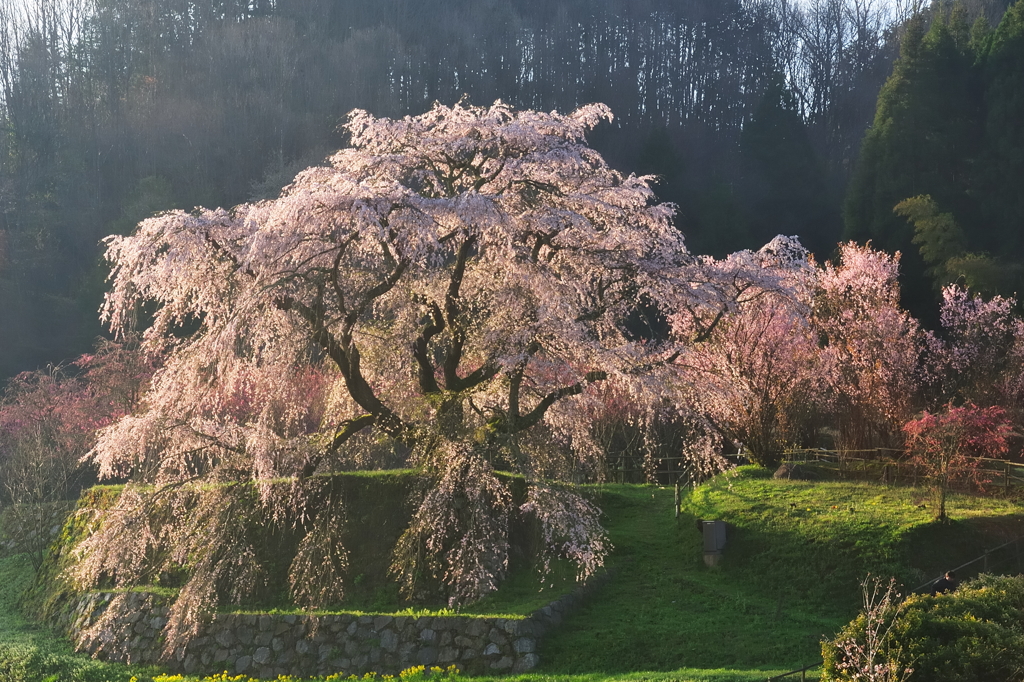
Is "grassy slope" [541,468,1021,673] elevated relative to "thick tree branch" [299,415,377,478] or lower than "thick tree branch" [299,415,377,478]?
lower

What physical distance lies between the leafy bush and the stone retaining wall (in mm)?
4153

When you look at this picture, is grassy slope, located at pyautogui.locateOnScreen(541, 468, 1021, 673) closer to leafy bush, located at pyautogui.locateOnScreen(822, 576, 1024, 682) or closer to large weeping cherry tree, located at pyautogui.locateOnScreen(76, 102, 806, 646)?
large weeping cherry tree, located at pyautogui.locateOnScreen(76, 102, 806, 646)

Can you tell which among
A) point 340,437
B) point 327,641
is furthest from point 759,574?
point 340,437

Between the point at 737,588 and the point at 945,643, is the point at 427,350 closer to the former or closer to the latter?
the point at 737,588

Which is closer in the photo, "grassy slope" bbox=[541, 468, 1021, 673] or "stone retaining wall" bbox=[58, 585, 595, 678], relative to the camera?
"grassy slope" bbox=[541, 468, 1021, 673]

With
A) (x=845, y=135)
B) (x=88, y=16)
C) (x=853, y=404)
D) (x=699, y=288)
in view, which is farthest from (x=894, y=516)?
(x=88, y=16)

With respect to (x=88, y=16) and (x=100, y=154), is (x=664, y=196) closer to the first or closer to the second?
(x=100, y=154)

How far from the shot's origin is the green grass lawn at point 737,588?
9.98m

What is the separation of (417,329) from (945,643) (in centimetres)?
739

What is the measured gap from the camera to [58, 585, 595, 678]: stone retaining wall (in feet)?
34.0

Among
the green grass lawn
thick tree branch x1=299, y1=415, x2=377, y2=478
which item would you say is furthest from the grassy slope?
thick tree branch x1=299, y1=415, x2=377, y2=478

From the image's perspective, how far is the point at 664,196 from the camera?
3055 centimetres

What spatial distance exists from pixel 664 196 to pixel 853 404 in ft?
47.6

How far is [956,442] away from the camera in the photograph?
506 inches
